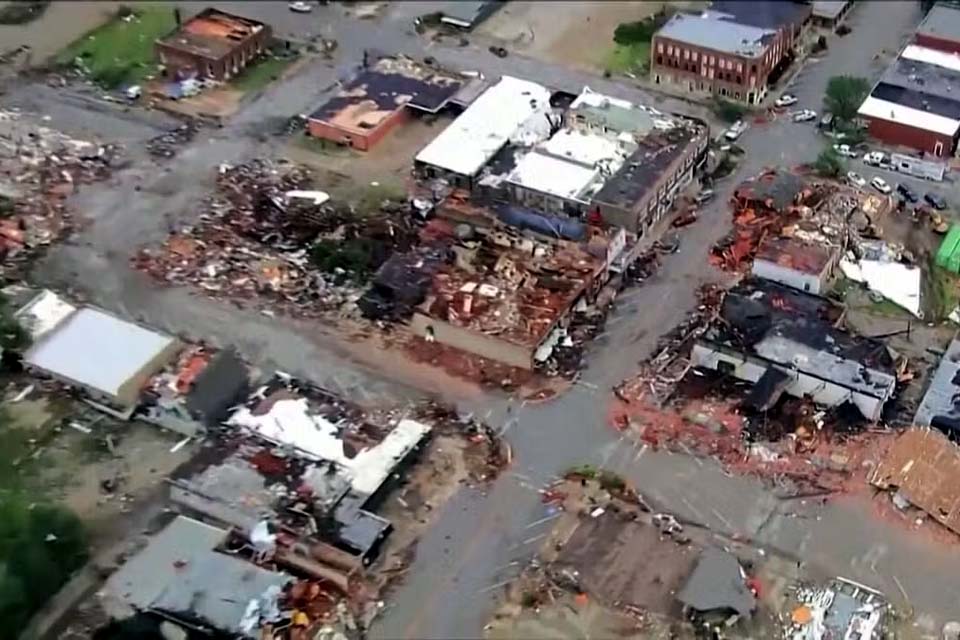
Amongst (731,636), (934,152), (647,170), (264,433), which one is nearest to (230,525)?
(264,433)

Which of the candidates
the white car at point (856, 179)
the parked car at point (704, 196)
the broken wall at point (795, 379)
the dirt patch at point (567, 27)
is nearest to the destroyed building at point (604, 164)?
the parked car at point (704, 196)

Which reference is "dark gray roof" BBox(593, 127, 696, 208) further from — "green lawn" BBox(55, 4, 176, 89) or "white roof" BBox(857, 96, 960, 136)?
"green lawn" BBox(55, 4, 176, 89)

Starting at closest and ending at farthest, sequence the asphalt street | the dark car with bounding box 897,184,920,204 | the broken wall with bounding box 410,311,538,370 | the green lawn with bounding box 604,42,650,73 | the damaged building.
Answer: the asphalt street → the broken wall with bounding box 410,311,538,370 → the damaged building → the dark car with bounding box 897,184,920,204 → the green lawn with bounding box 604,42,650,73

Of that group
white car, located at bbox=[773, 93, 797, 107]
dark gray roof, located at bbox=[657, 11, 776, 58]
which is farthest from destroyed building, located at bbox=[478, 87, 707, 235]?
white car, located at bbox=[773, 93, 797, 107]

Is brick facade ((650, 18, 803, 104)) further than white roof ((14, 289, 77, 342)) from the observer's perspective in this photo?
Yes

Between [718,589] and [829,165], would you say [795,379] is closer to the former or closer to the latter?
[718,589]

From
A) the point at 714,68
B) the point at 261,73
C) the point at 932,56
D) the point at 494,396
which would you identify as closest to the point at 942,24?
the point at 932,56
